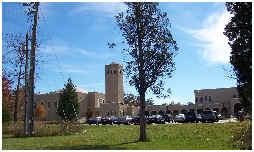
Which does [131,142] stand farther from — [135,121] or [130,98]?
[135,121]

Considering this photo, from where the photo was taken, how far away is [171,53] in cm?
1733

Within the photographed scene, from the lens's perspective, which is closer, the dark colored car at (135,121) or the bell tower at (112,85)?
the dark colored car at (135,121)

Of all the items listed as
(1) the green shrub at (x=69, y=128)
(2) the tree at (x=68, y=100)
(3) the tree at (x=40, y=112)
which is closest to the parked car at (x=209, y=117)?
(2) the tree at (x=68, y=100)

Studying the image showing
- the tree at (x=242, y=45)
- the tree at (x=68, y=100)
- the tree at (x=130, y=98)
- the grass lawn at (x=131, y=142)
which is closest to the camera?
the tree at (x=242, y=45)

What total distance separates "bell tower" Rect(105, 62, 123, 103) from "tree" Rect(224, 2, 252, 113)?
6099 centimetres

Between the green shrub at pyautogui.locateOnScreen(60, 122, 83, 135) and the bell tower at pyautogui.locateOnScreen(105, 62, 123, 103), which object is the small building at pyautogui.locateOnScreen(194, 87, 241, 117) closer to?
the bell tower at pyautogui.locateOnScreen(105, 62, 123, 103)

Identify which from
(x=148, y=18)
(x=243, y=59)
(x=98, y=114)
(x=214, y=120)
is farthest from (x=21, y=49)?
(x=98, y=114)

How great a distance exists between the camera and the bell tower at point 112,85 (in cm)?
7542

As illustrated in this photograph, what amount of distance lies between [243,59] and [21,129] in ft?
54.3

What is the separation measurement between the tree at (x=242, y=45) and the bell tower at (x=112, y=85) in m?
61.0

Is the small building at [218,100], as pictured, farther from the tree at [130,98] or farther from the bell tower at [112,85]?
the tree at [130,98]

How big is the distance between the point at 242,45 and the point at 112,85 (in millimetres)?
63726

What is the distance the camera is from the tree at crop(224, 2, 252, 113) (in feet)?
41.9

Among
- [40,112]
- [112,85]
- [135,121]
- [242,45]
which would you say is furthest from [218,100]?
[242,45]
